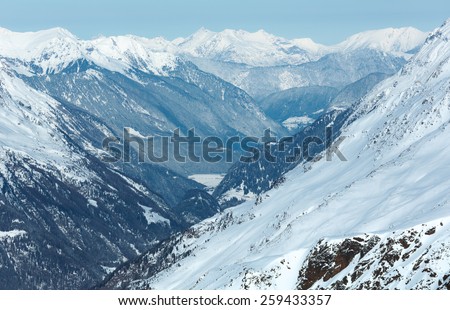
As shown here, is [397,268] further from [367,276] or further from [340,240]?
[340,240]

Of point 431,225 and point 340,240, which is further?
point 340,240

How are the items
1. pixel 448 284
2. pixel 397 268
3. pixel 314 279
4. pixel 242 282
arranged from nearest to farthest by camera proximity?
pixel 448 284
pixel 397 268
pixel 314 279
pixel 242 282

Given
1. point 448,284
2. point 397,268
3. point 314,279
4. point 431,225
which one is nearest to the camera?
point 448,284

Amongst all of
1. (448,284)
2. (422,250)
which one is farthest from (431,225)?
(448,284)
